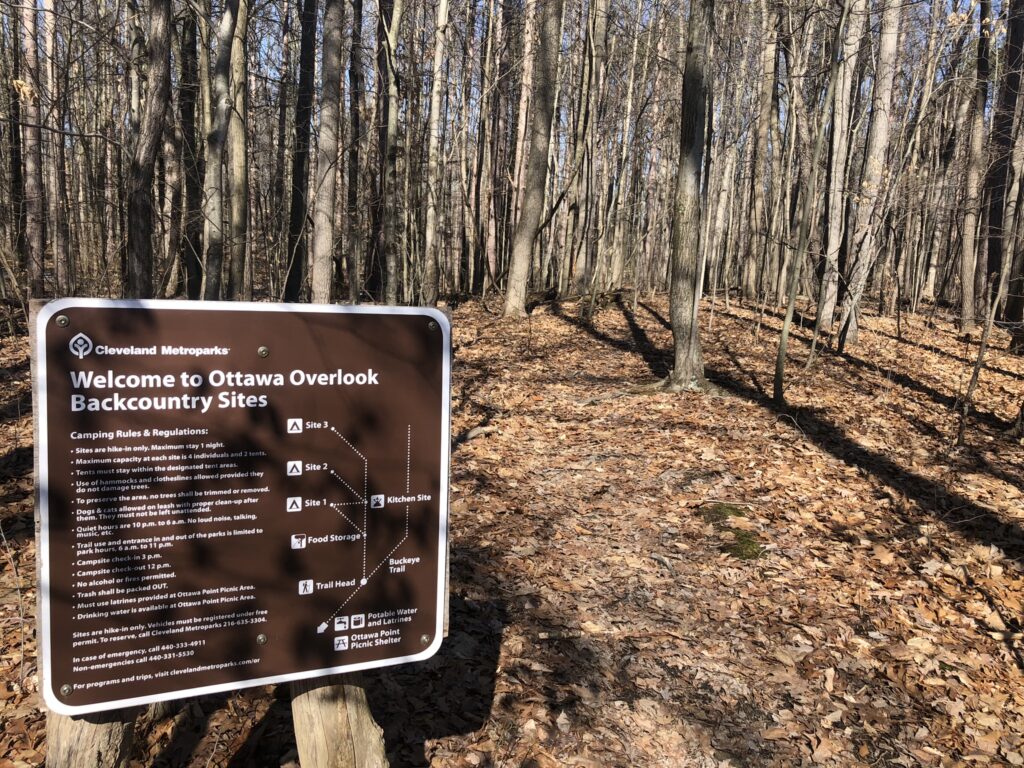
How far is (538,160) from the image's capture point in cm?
1495

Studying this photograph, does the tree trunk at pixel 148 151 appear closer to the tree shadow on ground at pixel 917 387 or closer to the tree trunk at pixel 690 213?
the tree trunk at pixel 690 213

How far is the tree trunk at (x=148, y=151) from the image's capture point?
548cm

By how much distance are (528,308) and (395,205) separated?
4.71 m

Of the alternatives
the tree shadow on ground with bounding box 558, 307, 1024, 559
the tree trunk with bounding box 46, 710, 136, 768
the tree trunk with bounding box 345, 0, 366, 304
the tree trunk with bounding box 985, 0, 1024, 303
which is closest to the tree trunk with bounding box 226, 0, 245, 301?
the tree trunk with bounding box 345, 0, 366, 304

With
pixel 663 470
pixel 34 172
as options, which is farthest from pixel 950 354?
pixel 34 172

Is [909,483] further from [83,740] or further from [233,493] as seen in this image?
[83,740]

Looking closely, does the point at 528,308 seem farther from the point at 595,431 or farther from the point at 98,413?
the point at 98,413

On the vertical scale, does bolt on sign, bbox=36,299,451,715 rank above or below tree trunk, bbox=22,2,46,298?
below

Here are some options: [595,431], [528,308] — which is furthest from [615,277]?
[595,431]

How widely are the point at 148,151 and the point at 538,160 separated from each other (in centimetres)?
1045

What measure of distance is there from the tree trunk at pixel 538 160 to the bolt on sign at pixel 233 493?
12850 millimetres

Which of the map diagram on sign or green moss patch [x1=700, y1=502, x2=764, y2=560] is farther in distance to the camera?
green moss patch [x1=700, y1=502, x2=764, y2=560]

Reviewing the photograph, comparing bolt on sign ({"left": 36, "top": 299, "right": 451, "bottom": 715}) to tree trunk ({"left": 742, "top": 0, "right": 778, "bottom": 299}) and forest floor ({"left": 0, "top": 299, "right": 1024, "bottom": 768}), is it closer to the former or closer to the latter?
forest floor ({"left": 0, "top": 299, "right": 1024, "bottom": 768})

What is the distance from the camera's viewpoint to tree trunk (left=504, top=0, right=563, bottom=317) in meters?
14.8
